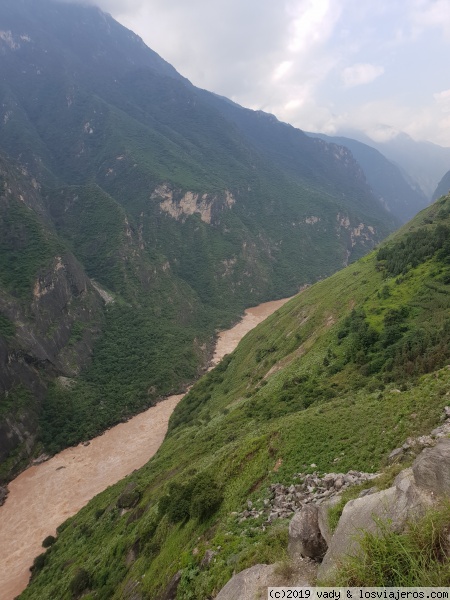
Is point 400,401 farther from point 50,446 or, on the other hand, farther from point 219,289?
point 219,289

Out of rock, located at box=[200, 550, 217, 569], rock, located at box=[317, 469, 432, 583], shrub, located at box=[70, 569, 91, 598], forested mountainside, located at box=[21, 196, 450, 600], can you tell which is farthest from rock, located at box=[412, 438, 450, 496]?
shrub, located at box=[70, 569, 91, 598]

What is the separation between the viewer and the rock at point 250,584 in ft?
30.6

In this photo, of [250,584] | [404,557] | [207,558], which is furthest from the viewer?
[207,558]

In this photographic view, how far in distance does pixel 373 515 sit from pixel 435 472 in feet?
5.70

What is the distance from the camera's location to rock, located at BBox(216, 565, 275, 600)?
931 cm

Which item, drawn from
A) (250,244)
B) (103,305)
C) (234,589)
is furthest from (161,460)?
(250,244)

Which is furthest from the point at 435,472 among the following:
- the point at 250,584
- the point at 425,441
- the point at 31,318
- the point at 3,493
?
the point at 31,318

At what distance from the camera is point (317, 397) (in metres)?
29.8

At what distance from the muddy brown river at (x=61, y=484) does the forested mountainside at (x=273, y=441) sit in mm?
4345

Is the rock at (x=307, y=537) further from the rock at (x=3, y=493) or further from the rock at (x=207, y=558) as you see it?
the rock at (x=3, y=493)

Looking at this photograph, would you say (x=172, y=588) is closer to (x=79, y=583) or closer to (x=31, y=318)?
(x=79, y=583)

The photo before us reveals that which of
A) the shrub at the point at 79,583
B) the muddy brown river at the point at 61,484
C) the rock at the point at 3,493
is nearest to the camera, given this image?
the shrub at the point at 79,583

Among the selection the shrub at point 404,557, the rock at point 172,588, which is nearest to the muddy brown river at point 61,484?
the rock at point 172,588

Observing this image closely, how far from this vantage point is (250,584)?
9695mm
